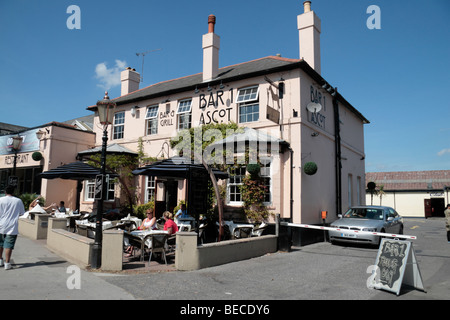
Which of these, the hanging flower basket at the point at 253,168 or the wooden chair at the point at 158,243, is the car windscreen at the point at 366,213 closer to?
the hanging flower basket at the point at 253,168

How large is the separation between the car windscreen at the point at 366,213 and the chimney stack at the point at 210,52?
8.52m

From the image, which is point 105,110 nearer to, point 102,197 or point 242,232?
point 102,197

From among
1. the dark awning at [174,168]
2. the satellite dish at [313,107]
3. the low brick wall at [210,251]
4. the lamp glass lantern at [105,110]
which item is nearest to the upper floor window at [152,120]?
the dark awning at [174,168]

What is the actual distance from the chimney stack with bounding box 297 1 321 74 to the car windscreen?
641 cm

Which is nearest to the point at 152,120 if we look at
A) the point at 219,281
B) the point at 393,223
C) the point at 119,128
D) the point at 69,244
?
the point at 119,128

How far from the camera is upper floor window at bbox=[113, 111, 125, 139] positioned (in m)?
19.0

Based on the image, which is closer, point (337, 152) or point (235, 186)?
point (235, 186)

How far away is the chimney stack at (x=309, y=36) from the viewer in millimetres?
14727

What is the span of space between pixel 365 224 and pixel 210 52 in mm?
10301

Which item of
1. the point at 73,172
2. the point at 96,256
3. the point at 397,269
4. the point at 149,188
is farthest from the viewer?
the point at 149,188

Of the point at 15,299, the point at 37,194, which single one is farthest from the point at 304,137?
the point at 37,194

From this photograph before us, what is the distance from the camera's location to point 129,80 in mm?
21797

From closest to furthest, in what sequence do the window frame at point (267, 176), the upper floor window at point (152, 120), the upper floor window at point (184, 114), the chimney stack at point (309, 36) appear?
1. the window frame at point (267, 176)
2. the chimney stack at point (309, 36)
3. the upper floor window at point (184, 114)
4. the upper floor window at point (152, 120)
